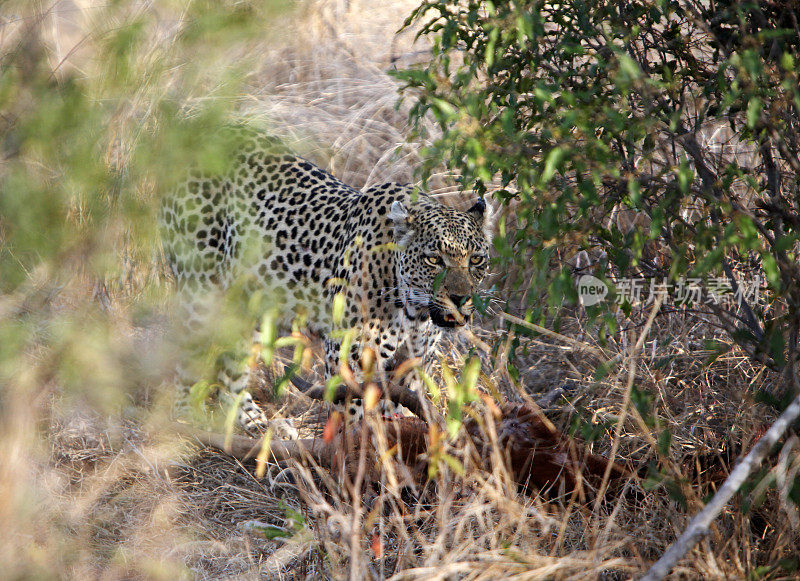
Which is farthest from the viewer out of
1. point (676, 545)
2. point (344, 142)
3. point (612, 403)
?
point (344, 142)

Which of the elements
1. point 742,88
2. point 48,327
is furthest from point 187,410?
point 742,88

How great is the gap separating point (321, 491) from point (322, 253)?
188 centimetres

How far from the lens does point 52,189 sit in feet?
7.09

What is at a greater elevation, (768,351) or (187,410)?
(768,351)

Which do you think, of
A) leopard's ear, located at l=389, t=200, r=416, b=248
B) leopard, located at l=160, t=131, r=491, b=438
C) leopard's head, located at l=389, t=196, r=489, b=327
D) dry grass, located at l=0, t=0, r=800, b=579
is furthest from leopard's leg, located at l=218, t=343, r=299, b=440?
leopard's ear, located at l=389, t=200, r=416, b=248

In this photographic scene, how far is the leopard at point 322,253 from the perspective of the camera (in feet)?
17.0

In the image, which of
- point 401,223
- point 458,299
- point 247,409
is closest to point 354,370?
point 458,299

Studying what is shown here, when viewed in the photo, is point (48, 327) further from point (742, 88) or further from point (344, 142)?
point (344, 142)

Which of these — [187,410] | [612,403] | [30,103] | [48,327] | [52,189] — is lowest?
[187,410]

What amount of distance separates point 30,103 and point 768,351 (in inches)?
121
